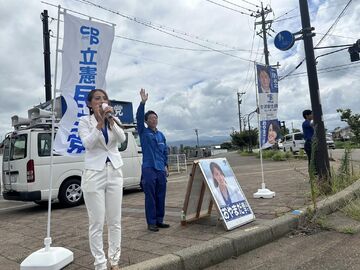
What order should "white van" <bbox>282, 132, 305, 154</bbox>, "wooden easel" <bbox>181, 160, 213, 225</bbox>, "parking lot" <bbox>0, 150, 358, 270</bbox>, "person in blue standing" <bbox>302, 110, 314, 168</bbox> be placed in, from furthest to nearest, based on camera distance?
1. "white van" <bbox>282, 132, 305, 154</bbox>
2. "person in blue standing" <bbox>302, 110, 314, 168</bbox>
3. "wooden easel" <bbox>181, 160, 213, 225</bbox>
4. "parking lot" <bbox>0, 150, 358, 270</bbox>

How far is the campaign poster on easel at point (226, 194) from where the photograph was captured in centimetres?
527

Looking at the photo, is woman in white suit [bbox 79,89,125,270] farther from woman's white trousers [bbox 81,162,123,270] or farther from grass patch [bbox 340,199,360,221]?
grass patch [bbox 340,199,360,221]

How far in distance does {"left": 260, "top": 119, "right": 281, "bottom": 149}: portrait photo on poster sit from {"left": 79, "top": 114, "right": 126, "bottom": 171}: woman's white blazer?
5203 mm

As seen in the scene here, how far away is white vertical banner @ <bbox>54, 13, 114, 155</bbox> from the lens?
4395 millimetres

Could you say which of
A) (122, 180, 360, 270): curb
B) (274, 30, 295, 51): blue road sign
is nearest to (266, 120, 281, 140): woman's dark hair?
(274, 30, 295, 51): blue road sign

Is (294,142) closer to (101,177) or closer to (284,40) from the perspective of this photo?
(284,40)

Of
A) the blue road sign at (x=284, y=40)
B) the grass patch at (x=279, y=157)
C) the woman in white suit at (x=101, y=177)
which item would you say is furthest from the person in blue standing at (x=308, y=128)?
the grass patch at (x=279, y=157)

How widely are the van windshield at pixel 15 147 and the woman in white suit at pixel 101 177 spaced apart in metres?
5.59

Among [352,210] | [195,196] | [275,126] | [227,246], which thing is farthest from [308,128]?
[227,246]

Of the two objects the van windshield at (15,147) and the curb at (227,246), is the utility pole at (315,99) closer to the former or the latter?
the curb at (227,246)

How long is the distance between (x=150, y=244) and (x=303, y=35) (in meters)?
6.16

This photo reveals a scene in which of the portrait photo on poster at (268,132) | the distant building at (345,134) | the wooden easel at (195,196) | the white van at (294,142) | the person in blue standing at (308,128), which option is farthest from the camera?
the white van at (294,142)

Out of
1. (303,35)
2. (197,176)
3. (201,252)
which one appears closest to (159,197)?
(197,176)

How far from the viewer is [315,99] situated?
27.2ft
